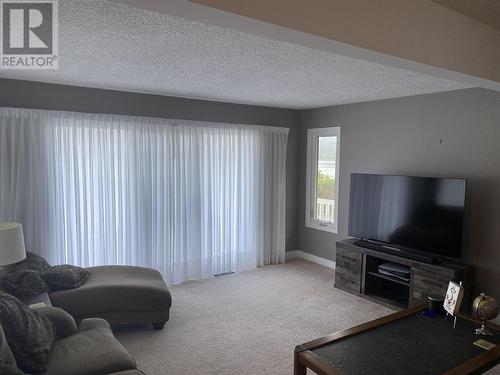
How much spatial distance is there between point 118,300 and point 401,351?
7.92ft

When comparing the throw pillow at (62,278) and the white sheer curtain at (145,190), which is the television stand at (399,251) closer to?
the white sheer curtain at (145,190)

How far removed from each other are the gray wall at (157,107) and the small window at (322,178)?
0.93 feet

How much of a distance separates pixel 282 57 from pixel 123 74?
64.4 inches

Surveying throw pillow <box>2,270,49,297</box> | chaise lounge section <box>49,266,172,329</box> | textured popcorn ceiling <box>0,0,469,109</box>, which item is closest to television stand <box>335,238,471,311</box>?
textured popcorn ceiling <box>0,0,469,109</box>

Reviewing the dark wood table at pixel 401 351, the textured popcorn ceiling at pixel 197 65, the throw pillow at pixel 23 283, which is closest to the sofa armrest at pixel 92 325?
the throw pillow at pixel 23 283

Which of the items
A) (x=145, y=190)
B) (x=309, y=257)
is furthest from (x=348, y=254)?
(x=145, y=190)

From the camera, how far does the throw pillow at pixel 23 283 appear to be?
295 centimetres

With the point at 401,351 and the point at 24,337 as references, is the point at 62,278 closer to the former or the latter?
the point at 24,337

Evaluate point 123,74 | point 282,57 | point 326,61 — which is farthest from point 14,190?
point 326,61

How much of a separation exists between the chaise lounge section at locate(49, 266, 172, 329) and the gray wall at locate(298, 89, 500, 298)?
9.72 ft

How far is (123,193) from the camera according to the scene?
14.7 ft

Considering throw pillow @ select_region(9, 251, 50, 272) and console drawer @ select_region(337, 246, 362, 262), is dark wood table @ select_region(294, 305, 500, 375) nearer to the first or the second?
console drawer @ select_region(337, 246, 362, 262)

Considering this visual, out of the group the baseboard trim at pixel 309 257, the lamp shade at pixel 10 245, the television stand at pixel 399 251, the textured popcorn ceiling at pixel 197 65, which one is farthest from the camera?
the baseboard trim at pixel 309 257

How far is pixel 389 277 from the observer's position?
4.22 metres
